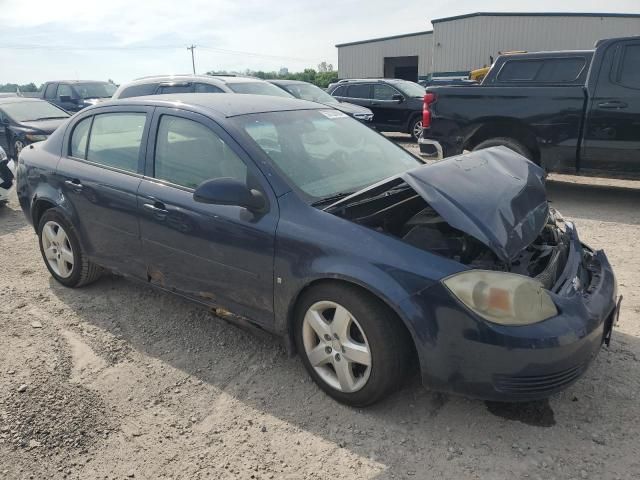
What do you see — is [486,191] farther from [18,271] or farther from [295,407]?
[18,271]

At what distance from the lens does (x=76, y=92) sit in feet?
51.1

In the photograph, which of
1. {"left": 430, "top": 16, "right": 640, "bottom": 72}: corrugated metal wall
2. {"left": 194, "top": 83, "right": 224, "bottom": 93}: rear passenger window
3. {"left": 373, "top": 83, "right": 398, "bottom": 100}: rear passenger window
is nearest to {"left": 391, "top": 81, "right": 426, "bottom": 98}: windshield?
{"left": 373, "top": 83, "right": 398, "bottom": 100}: rear passenger window

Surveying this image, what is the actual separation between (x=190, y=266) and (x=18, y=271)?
2.62 m

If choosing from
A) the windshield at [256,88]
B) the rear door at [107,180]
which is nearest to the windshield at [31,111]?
the windshield at [256,88]

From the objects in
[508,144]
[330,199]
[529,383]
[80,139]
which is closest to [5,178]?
[80,139]

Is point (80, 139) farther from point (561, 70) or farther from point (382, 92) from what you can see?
point (382, 92)

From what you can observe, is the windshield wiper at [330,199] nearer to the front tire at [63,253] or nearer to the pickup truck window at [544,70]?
the front tire at [63,253]

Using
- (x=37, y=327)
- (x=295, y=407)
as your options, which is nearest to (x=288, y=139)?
(x=295, y=407)

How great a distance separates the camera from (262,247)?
2.89 metres

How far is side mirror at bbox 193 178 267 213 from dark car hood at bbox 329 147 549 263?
0.47 meters

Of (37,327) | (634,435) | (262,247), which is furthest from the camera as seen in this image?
(37,327)

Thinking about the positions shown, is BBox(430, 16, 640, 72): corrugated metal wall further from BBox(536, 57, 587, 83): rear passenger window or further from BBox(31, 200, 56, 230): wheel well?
BBox(31, 200, 56, 230): wheel well

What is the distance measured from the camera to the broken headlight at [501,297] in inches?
91.7

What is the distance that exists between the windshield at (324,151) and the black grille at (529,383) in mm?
1333
